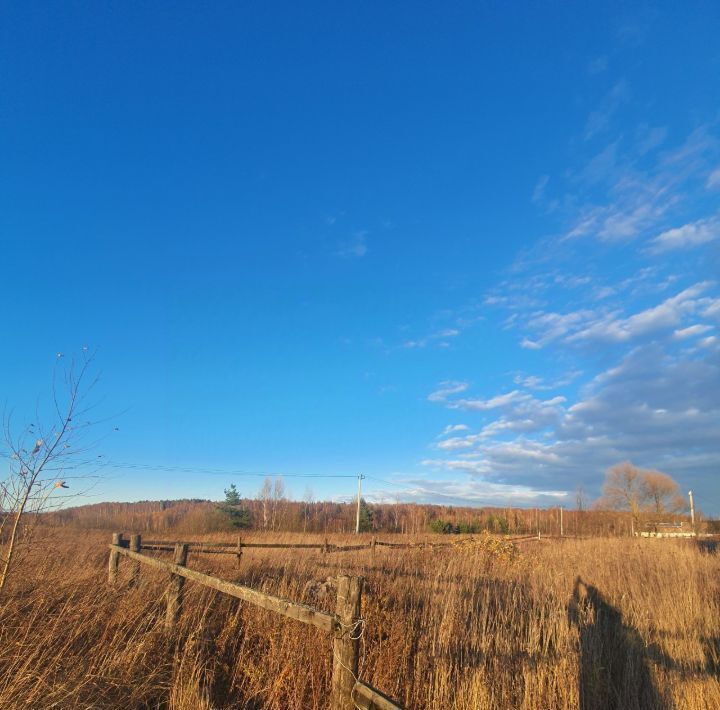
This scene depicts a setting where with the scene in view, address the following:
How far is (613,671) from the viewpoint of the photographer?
5.64m

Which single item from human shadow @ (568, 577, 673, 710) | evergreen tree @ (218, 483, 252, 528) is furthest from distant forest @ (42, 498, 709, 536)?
human shadow @ (568, 577, 673, 710)

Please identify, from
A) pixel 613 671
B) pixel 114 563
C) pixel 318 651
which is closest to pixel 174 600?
pixel 318 651

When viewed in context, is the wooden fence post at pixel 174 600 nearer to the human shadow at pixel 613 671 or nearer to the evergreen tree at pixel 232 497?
the human shadow at pixel 613 671

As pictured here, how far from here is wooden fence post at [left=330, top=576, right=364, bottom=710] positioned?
2588 mm

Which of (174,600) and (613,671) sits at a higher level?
Answer: (174,600)

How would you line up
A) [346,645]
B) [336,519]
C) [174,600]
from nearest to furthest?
[346,645] < [174,600] < [336,519]

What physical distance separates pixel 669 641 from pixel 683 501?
61464 millimetres

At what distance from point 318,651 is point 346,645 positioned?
2.44 meters

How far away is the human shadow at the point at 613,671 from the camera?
4816mm

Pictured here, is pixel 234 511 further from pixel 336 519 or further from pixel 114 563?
pixel 114 563

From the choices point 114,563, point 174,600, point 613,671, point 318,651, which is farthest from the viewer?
point 114,563

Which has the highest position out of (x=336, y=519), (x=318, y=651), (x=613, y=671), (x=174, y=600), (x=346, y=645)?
(x=346, y=645)

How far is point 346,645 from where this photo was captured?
2625 mm

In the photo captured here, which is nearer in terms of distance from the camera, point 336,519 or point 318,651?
point 318,651
